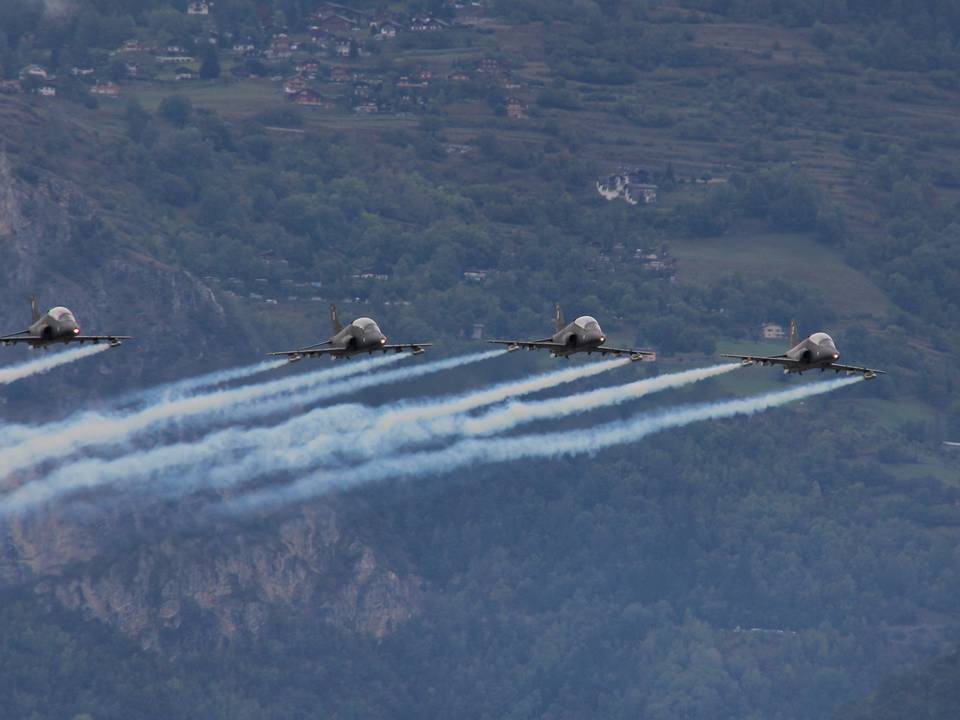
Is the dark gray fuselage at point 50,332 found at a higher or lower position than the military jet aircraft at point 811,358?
higher

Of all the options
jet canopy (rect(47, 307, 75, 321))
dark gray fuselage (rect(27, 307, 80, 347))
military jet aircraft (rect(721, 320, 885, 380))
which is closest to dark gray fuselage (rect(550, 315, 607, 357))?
military jet aircraft (rect(721, 320, 885, 380))

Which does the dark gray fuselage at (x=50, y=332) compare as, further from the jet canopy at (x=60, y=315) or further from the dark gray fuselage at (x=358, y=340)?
the dark gray fuselage at (x=358, y=340)

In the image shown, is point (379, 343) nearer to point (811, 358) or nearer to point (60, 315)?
point (60, 315)

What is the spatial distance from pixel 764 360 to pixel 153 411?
52.9 m

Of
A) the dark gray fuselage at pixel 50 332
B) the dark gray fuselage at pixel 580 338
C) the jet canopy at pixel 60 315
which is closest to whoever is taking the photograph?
the dark gray fuselage at pixel 50 332

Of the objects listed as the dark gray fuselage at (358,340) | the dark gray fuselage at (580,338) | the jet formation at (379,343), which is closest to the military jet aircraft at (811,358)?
the jet formation at (379,343)

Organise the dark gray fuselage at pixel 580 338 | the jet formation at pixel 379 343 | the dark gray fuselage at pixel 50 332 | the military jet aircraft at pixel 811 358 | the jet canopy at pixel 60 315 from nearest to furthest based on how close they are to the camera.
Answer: the dark gray fuselage at pixel 50 332 < the jet formation at pixel 379 343 < the jet canopy at pixel 60 315 < the dark gray fuselage at pixel 580 338 < the military jet aircraft at pixel 811 358

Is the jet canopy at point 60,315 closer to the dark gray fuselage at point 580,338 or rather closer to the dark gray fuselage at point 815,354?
the dark gray fuselage at point 580,338

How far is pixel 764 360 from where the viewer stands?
16175 cm

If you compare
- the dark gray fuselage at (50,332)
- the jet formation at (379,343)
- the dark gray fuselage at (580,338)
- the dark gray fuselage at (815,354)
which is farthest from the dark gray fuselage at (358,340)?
the dark gray fuselage at (815,354)

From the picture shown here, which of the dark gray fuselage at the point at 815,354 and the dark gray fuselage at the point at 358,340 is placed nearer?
the dark gray fuselage at the point at 358,340

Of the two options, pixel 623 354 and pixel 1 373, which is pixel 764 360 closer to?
pixel 623 354

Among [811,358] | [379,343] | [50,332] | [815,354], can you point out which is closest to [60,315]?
[50,332]

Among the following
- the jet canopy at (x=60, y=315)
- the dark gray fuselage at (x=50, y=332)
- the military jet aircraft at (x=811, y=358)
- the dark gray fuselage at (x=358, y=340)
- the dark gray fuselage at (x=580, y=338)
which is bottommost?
the military jet aircraft at (x=811, y=358)
